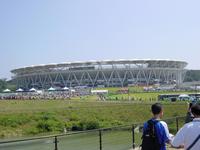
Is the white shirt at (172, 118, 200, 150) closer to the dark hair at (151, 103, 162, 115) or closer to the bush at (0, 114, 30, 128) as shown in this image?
the dark hair at (151, 103, 162, 115)

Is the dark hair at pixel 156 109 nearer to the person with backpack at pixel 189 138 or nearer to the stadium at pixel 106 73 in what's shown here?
the person with backpack at pixel 189 138

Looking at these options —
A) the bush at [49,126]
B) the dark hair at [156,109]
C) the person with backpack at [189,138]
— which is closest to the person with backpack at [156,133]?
the dark hair at [156,109]

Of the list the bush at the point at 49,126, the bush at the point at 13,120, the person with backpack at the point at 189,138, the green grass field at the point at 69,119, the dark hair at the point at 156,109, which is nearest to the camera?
the person with backpack at the point at 189,138

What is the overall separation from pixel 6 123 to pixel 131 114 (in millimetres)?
18881

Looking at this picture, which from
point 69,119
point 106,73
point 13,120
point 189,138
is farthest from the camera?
point 106,73

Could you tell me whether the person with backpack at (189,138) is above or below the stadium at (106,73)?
above

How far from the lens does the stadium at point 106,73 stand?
182 meters

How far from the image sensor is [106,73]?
18288cm

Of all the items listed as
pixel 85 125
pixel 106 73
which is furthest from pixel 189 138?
pixel 106 73

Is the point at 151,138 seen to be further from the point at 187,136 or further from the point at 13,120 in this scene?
the point at 13,120

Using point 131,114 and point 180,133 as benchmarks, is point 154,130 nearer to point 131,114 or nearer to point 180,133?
point 180,133

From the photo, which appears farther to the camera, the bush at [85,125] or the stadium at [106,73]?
the stadium at [106,73]

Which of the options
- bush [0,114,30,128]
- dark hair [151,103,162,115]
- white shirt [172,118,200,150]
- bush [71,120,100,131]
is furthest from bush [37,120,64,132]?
white shirt [172,118,200,150]

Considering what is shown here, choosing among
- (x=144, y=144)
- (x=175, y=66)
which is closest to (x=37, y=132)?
(x=144, y=144)
